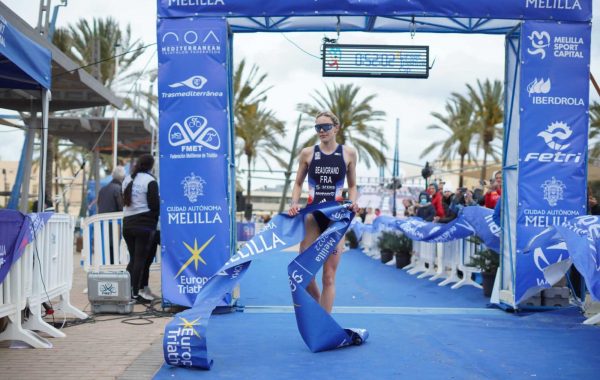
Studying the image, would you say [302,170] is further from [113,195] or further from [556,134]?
[113,195]

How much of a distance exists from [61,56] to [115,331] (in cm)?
626

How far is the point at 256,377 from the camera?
16.3 ft

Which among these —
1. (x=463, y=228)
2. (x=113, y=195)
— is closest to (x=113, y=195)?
(x=113, y=195)

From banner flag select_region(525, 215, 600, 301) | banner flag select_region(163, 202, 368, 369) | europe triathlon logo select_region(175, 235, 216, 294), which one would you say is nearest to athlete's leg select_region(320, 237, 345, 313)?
→ banner flag select_region(163, 202, 368, 369)

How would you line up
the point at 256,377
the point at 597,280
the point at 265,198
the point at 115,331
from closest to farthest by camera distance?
the point at 256,377
the point at 597,280
the point at 115,331
the point at 265,198

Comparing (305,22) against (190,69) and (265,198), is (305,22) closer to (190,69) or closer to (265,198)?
(190,69)

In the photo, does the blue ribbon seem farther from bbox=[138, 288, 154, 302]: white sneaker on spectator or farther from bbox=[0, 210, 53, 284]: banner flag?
bbox=[0, 210, 53, 284]: banner flag

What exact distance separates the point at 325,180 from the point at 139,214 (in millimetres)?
3412

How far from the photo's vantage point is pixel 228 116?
848 centimetres

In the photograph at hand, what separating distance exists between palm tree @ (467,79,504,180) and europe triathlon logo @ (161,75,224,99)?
27.9 meters

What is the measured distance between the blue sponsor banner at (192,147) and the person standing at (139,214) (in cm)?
62

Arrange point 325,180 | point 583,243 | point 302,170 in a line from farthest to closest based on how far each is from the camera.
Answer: point 302,170 → point 325,180 → point 583,243

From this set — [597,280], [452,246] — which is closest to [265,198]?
[452,246]

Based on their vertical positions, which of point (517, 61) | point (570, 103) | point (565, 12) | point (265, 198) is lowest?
point (265, 198)
